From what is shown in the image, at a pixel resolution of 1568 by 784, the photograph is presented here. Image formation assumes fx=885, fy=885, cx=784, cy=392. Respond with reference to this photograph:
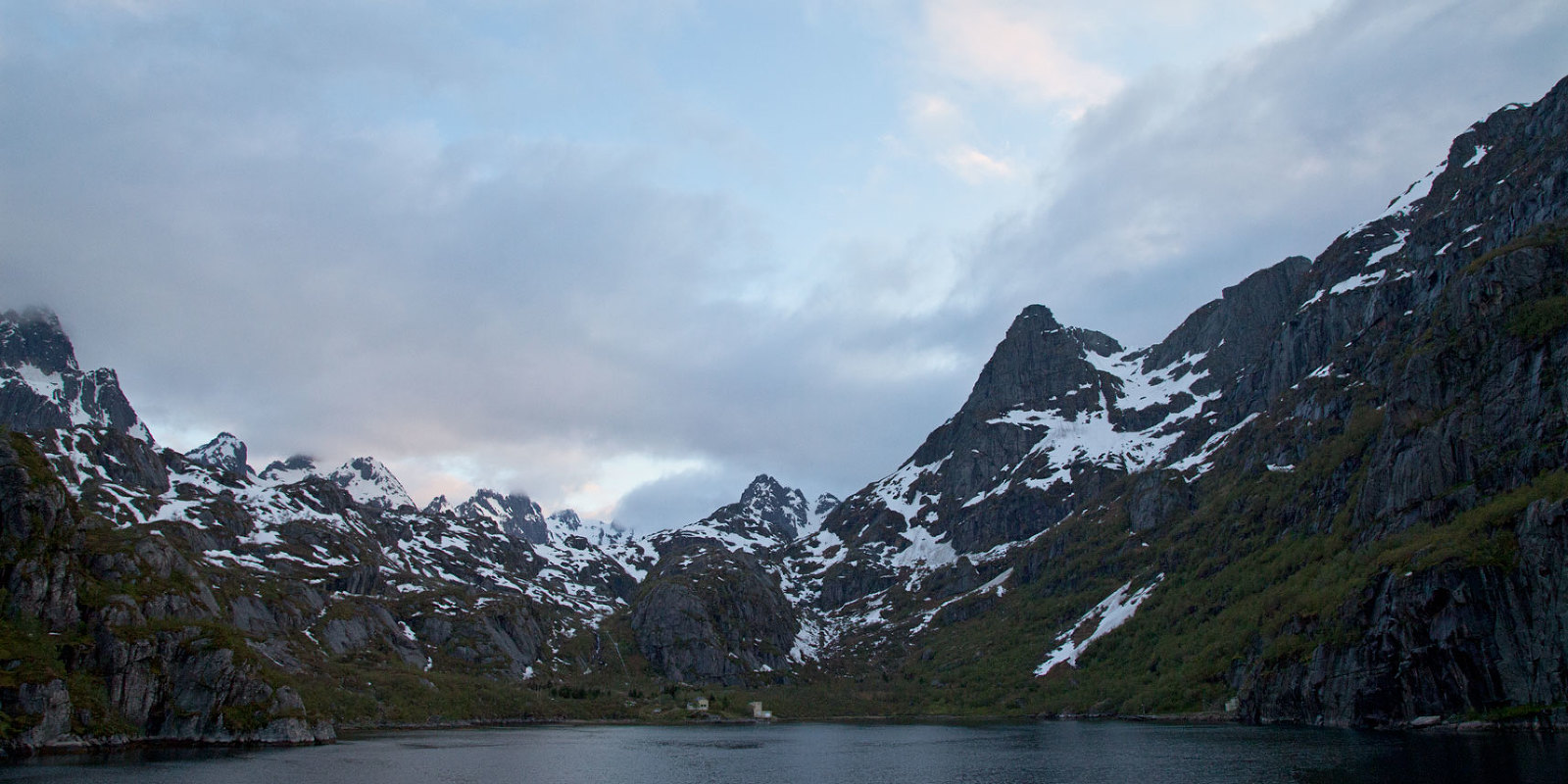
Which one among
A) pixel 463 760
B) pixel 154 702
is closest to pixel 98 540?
pixel 154 702

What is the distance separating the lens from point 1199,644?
181500 millimetres

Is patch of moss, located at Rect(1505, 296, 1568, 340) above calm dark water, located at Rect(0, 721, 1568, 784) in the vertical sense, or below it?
above

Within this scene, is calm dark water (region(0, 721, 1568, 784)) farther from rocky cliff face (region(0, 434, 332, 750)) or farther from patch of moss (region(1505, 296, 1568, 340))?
patch of moss (region(1505, 296, 1568, 340))

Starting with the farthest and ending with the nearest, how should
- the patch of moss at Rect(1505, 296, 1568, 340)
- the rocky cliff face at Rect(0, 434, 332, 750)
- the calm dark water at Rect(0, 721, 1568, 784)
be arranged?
the patch of moss at Rect(1505, 296, 1568, 340) → the rocky cliff face at Rect(0, 434, 332, 750) → the calm dark water at Rect(0, 721, 1568, 784)

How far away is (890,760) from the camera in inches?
4070

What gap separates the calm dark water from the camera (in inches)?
2899

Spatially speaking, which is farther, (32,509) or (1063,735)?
(1063,735)

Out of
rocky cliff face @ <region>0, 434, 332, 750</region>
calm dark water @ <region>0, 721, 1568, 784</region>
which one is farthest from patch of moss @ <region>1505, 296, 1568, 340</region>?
rocky cliff face @ <region>0, 434, 332, 750</region>

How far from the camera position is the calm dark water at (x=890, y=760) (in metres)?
73.6

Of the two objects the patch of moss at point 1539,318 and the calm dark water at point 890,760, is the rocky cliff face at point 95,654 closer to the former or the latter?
the calm dark water at point 890,760

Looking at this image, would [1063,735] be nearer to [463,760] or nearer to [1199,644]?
[1199,644]

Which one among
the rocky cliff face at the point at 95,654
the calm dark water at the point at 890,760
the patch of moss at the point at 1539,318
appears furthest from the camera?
the patch of moss at the point at 1539,318

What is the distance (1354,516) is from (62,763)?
188m

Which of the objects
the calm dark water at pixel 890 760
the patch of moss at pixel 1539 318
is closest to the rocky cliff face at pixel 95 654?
the calm dark water at pixel 890 760
